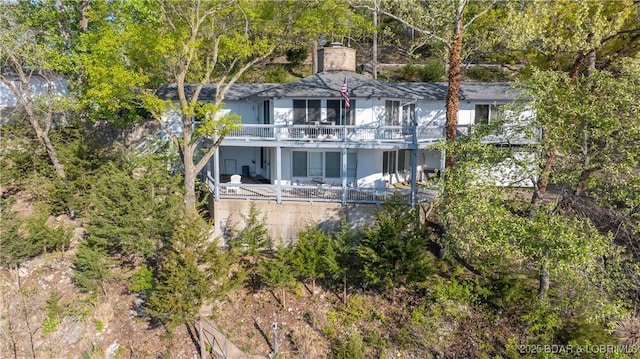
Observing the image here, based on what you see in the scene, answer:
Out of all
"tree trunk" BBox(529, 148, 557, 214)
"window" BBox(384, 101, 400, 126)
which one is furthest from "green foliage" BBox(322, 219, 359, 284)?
"window" BBox(384, 101, 400, 126)

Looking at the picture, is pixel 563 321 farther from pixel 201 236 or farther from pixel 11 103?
pixel 11 103

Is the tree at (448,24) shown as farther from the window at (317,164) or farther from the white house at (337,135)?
the window at (317,164)

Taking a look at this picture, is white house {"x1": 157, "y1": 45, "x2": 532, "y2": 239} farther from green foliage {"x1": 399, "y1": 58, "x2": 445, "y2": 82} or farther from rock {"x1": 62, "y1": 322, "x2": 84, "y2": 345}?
green foliage {"x1": 399, "y1": 58, "x2": 445, "y2": 82}

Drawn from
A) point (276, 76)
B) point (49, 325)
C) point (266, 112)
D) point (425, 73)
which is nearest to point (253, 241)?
point (49, 325)

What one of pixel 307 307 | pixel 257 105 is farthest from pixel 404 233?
pixel 257 105

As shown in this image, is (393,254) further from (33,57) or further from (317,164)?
(33,57)

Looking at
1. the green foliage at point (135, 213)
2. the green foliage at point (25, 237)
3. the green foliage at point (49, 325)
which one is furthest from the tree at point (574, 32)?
the green foliage at point (49, 325)
